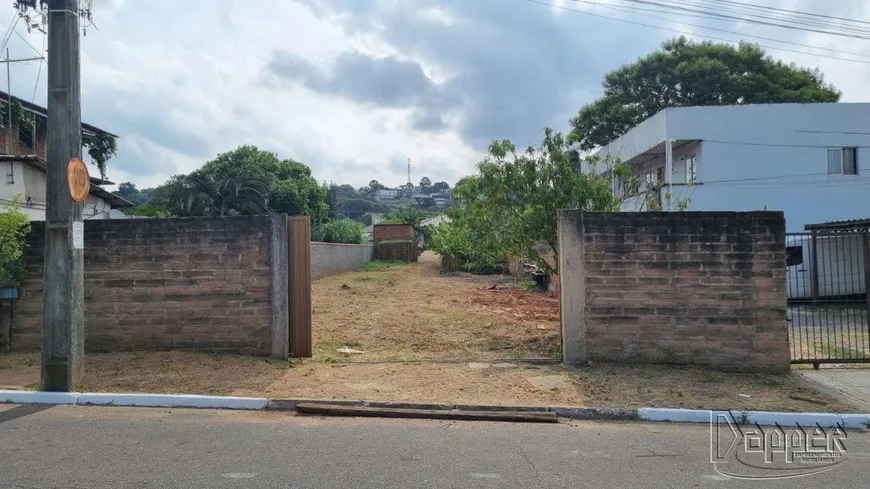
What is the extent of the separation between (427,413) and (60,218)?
4769 mm

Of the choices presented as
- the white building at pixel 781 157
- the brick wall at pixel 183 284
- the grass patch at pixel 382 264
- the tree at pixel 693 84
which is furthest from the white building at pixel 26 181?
the tree at pixel 693 84

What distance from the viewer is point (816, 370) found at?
762 centimetres

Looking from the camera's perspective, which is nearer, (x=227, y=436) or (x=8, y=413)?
(x=227, y=436)

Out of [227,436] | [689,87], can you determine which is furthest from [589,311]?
[689,87]

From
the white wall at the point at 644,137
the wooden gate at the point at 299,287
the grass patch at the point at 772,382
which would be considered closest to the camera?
the grass patch at the point at 772,382

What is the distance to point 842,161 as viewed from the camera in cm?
2008

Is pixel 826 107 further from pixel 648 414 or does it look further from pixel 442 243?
pixel 648 414

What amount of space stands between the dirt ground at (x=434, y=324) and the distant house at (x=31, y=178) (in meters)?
8.90

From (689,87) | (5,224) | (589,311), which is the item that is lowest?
(589,311)

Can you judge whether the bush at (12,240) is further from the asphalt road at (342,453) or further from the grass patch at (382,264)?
the grass patch at (382,264)

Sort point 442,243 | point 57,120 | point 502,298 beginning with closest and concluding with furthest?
1. point 57,120
2. point 502,298
3. point 442,243

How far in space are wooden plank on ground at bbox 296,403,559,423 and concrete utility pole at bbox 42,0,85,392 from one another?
295 cm

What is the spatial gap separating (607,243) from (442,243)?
2236cm

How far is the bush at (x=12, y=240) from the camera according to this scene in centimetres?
759
